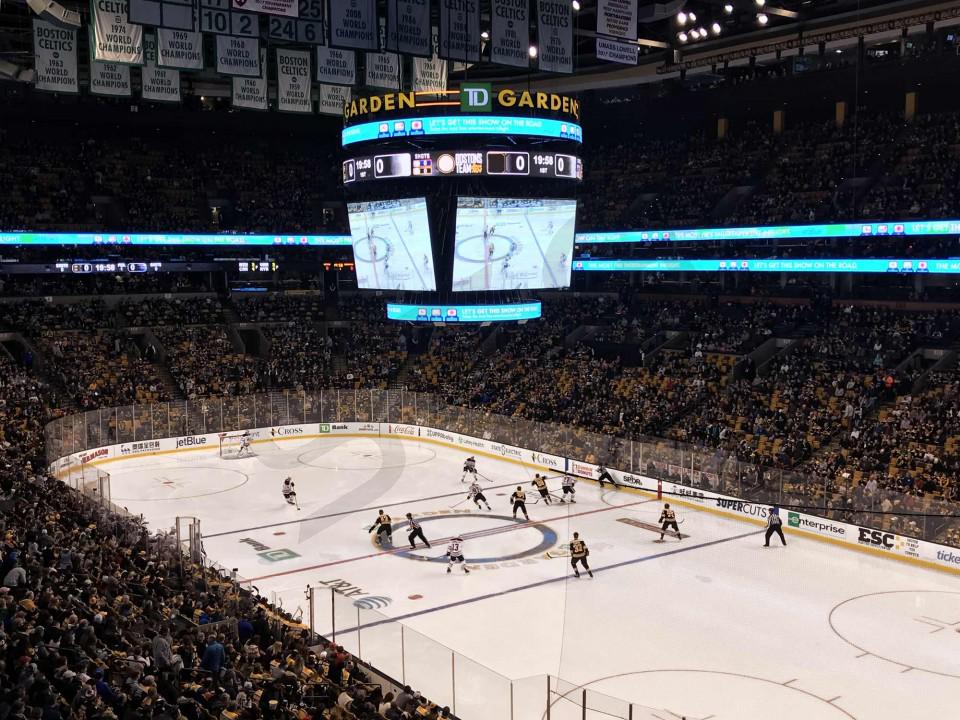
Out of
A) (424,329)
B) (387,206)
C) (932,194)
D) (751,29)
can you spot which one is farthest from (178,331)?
(932,194)

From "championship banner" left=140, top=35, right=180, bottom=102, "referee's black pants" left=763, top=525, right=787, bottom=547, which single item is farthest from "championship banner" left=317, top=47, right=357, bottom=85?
"referee's black pants" left=763, top=525, right=787, bottom=547

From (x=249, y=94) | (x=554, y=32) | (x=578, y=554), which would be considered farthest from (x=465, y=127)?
(x=578, y=554)

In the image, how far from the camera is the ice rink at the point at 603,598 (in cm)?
1318

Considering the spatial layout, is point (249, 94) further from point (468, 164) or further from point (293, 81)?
point (468, 164)

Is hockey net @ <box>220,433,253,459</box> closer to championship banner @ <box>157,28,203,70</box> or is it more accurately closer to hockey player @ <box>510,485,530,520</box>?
hockey player @ <box>510,485,530,520</box>

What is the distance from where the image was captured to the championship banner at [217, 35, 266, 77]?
2058 cm

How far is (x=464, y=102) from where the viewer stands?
26328 mm

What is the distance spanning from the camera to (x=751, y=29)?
115ft

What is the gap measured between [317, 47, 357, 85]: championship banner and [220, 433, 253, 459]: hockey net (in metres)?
14.5

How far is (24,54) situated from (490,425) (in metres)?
21.5

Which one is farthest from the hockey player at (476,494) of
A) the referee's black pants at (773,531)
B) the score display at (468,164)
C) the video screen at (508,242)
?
the score display at (468,164)

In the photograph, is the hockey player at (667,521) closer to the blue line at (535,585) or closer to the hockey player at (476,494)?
the blue line at (535,585)

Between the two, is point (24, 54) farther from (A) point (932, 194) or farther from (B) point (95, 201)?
(A) point (932, 194)

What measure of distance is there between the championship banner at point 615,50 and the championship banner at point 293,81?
778 cm
